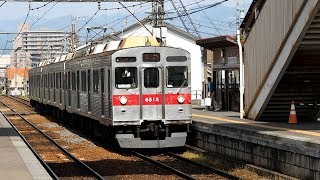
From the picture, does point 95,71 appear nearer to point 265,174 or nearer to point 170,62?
point 170,62

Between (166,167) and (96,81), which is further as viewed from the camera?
(96,81)

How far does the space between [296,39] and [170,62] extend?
4.14m

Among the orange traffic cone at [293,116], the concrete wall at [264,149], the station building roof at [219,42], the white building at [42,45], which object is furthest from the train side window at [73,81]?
the white building at [42,45]

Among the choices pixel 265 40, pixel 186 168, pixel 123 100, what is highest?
pixel 265 40

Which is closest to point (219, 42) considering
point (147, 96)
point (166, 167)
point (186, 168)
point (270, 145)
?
point (147, 96)

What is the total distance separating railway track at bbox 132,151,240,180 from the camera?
517 inches

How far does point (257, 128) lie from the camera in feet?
50.9

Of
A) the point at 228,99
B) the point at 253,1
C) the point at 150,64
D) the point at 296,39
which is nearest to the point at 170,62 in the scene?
the point at 150,64

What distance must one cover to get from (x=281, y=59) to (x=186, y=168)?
3731 mm

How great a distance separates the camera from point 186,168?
14.8 m

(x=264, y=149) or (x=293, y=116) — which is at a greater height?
(x=293, y=116)

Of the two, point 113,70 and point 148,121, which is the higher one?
point 113,70

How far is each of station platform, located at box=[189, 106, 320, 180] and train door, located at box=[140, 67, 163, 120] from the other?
1471 millimetres

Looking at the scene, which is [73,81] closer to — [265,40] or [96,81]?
[96,81]
